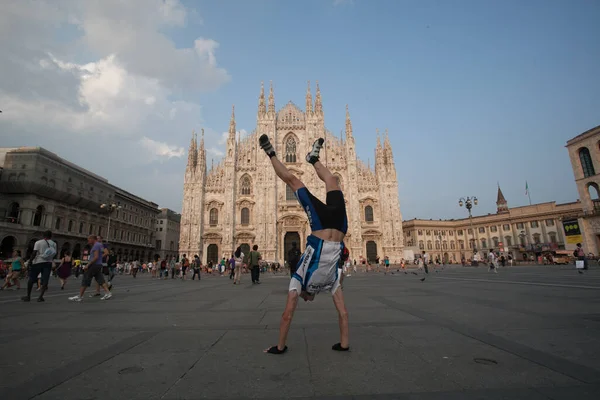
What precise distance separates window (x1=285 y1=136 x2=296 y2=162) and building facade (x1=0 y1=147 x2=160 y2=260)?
18.4 meters

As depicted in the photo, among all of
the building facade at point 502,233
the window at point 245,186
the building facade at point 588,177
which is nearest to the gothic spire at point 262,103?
the window at point 245,186

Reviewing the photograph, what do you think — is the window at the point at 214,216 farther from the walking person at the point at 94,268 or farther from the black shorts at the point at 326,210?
the black shorts at the point at 326,210

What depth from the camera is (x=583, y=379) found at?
1902 mm

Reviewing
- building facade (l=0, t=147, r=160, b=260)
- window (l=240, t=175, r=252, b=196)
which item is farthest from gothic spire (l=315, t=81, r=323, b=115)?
building facade (l=0, t=147, r=160, b=260)

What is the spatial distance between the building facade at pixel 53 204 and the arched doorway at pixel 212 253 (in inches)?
384

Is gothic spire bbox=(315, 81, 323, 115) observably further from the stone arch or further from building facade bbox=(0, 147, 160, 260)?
building facade bbox=(0, 147, 160, 260)

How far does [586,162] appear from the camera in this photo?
93.8 feet

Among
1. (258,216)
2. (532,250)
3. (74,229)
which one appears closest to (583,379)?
(258,216)

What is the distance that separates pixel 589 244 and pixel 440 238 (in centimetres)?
2942

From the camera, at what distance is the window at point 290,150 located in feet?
115

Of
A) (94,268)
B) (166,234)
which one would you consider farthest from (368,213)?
(166,234)

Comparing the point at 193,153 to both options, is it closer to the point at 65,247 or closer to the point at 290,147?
the point at 290,147

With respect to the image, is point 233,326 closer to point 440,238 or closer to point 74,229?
point 74,229

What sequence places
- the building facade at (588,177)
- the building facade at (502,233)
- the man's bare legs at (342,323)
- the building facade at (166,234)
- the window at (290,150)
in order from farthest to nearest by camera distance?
the building facade at (166,234)
the building facade at (502,233)
the window at (290,150)
the building facade at (588,177)
the man's bare legs at (342,323)
